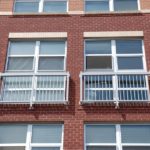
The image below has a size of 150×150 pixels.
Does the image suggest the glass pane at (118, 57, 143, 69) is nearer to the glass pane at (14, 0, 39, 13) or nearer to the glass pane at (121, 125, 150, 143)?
the glass pane at (121, 125, 150, 143)

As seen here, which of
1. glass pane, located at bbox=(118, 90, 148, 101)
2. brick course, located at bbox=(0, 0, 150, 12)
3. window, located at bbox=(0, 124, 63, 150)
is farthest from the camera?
brick course, located at bbox=(0, 0, 150, 12)

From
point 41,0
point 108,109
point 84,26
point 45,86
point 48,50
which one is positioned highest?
point 41,0

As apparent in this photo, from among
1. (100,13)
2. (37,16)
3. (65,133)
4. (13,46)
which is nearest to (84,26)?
(100,13)

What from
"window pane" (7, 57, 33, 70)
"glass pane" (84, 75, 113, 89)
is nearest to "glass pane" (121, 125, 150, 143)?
"glass pane" (84, 75, 113, 89)

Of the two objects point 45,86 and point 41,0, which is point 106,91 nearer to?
point 45,86

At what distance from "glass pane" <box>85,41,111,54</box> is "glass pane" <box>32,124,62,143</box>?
3.08m

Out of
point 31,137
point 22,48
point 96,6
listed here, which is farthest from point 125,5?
point 31,137

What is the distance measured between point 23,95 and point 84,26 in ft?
11.2

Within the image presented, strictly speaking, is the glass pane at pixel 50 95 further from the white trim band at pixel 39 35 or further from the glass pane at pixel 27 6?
the glass pane at pixel 27 6

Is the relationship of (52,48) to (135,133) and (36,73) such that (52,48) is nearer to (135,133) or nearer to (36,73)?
(36,73)

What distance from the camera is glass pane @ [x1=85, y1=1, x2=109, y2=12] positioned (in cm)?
1384

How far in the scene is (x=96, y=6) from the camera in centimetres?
1398

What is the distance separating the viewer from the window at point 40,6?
548 inches

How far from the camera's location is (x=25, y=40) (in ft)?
43.0
